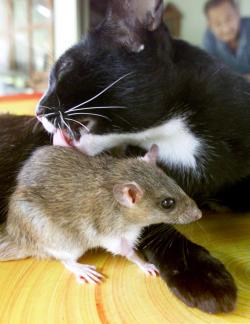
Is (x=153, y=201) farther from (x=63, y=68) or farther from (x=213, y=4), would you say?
(x=213, y=4)

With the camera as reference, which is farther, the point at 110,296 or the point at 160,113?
the point at 160,113

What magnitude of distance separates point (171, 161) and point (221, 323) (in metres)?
0.41

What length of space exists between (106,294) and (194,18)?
6.02ft

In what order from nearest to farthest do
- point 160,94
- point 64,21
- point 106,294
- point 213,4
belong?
point 106,294, point 160,94, point 64,21, point 213,4

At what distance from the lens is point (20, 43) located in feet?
7.63

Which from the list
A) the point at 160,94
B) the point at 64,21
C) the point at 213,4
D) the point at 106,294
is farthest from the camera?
the point at 213,4

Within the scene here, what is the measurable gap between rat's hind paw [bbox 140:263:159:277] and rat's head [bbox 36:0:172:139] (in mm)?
299

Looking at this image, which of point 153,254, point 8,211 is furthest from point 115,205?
point 8,211

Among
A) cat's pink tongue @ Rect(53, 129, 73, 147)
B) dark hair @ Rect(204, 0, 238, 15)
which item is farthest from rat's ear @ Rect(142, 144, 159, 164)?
dark hair @ Rect(204, 0, 238, 15)

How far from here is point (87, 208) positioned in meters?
0.96

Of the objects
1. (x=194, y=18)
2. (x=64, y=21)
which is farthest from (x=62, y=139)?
(x=194, y=18)

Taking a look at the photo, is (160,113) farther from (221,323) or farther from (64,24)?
(64,24)

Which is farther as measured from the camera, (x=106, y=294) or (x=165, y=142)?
(x=165, y=142)

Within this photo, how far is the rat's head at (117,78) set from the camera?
0.96 meters
